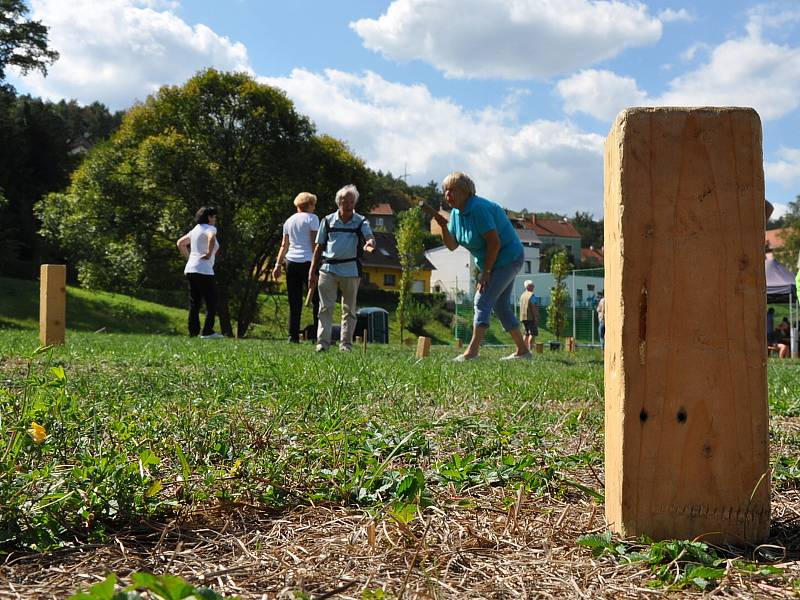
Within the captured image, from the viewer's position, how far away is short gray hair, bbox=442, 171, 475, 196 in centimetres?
802

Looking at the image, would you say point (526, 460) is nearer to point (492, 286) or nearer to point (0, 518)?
point (0, 518)

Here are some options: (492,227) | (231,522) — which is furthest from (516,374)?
(231,522)

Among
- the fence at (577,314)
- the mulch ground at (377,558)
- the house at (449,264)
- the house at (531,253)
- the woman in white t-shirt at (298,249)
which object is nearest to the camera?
the mulch ground at (377,558)

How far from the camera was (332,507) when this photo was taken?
2262 mm

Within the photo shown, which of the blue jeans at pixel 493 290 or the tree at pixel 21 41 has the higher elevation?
the tree at pixel 21 41

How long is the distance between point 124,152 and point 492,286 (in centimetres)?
2219

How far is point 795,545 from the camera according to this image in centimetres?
198

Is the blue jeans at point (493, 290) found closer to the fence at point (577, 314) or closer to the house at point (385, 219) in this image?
the fence at point (577, 314)

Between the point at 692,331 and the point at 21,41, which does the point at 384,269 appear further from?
the point at 692,331

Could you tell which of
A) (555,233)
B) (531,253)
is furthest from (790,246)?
(555,233)

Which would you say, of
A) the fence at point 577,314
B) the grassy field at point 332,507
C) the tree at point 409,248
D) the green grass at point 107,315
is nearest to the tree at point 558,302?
the fence at point 577,314

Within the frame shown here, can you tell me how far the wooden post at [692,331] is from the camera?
1921 millimetres

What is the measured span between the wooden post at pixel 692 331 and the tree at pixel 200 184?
23.9 metres

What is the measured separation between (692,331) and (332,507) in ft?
3.87
